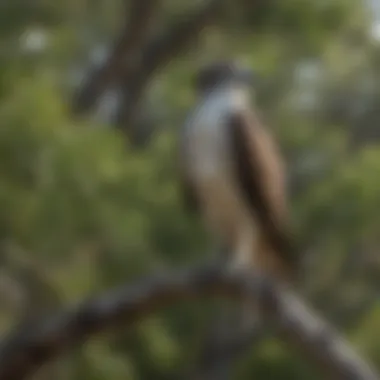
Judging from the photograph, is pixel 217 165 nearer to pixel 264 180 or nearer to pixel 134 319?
pixel 264 180

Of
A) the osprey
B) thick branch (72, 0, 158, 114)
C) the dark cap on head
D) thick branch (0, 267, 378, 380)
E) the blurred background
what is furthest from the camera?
thick branch (72, 0, 158, 114)

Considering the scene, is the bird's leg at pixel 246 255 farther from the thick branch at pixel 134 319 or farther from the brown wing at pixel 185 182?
the thick branch at pixel 134 319

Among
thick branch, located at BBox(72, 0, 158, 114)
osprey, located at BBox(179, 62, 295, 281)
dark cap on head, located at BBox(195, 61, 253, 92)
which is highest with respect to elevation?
Answer: thick branch, located at BBox(72, 0, 158, 114)

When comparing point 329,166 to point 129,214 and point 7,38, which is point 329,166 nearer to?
point 129,214

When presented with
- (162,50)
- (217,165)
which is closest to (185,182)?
(217,165)

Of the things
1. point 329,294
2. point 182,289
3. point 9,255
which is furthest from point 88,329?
point 329,294

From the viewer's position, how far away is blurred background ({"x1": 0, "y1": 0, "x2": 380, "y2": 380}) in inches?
74.1

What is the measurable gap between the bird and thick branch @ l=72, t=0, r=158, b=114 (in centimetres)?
61

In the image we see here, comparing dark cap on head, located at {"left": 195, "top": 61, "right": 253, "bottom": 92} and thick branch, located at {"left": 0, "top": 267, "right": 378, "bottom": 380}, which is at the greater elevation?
dark cap on head, located at {"left": 195, "top": 61, "right": 253, "bottom": 92}

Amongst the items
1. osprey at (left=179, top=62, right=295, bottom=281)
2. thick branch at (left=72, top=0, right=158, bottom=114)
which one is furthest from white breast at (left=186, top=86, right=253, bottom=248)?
thick branch at (left=72, top=0, right=158, bottom=114)

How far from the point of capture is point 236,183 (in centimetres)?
204

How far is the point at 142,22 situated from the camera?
276 centimetres

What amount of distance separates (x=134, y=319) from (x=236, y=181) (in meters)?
0.49

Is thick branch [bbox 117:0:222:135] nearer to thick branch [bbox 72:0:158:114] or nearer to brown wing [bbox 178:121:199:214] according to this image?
thick branch [bbox 72:0:158:114]
